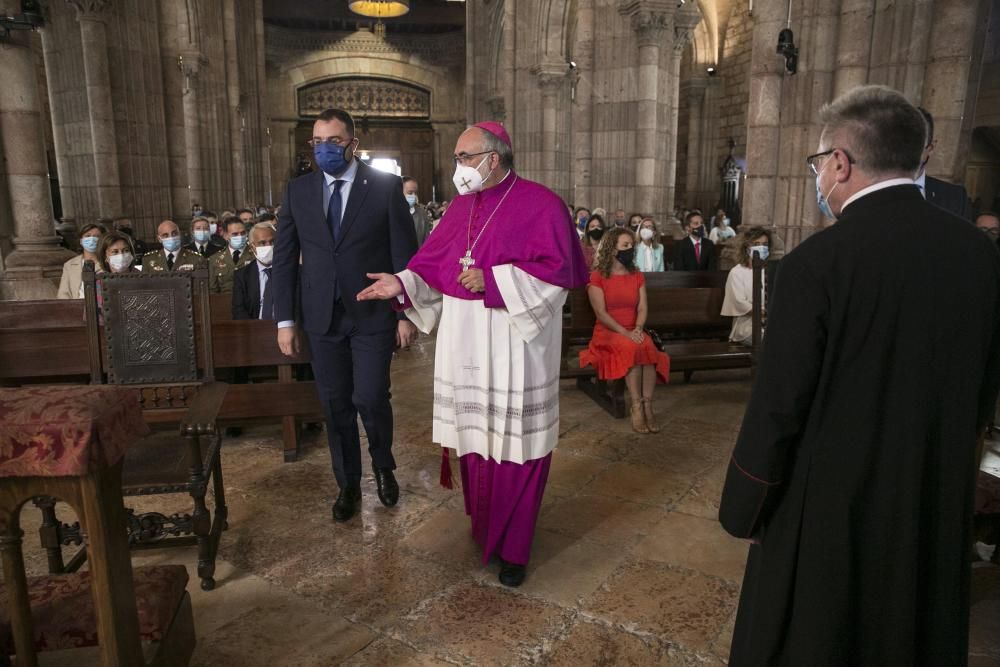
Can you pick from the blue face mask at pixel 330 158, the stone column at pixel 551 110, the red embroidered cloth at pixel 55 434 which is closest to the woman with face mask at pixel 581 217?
the stone column at pixel 551 110

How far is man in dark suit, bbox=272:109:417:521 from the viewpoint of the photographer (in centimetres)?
326

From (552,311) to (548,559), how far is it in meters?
1.16

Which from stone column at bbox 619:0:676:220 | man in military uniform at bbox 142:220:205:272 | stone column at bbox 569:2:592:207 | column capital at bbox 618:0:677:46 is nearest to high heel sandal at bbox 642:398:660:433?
man in military uniform at bbox 142:220:205:272

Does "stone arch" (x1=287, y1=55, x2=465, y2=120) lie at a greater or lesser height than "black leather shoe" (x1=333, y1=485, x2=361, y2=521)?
greater

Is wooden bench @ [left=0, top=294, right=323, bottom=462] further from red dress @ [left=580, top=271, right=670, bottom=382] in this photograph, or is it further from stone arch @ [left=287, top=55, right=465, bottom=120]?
stone arch @ [left=287, top=55, right=465, bottom=120]

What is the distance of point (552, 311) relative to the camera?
2.86 metres

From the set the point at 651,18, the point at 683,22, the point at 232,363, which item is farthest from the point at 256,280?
the point at 683,22

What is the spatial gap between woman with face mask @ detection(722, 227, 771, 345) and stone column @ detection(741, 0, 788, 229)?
3.81 feet

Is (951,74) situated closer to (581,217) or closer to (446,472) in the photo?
(581,217)

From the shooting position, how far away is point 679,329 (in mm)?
6277

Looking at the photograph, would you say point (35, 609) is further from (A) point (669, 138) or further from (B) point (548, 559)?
(A) point (669, 138)

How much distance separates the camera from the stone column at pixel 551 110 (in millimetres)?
15133

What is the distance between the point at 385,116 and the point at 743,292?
25653mm

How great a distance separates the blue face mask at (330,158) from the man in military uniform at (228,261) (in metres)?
2.95
